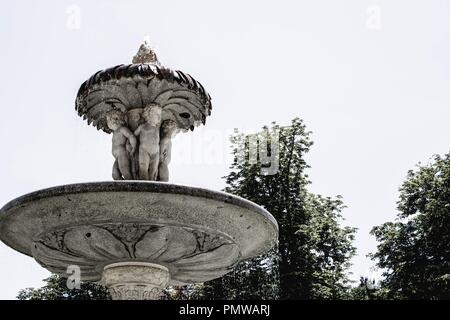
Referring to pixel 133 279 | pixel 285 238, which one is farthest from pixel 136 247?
pixel 285 238

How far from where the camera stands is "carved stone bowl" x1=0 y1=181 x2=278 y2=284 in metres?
6.69

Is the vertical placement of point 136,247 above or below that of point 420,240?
below

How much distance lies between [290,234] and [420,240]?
5049 mm

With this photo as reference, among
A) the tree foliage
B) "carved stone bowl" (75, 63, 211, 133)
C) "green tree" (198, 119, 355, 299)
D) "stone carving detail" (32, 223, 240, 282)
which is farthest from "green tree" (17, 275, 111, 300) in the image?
"stone carving detail" (32, 223, 240, 282)

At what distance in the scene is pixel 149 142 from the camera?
8.92 metres

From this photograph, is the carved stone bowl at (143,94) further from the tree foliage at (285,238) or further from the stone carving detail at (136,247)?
the tree foliage at (285,238)

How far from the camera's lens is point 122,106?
9.19 metres

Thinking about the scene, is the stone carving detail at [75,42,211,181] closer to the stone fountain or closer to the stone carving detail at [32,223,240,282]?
the stone fountain

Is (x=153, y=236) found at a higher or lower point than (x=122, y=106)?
lower

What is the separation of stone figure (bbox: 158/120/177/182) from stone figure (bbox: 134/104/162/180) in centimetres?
12

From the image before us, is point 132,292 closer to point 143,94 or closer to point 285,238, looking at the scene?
point 143,94
